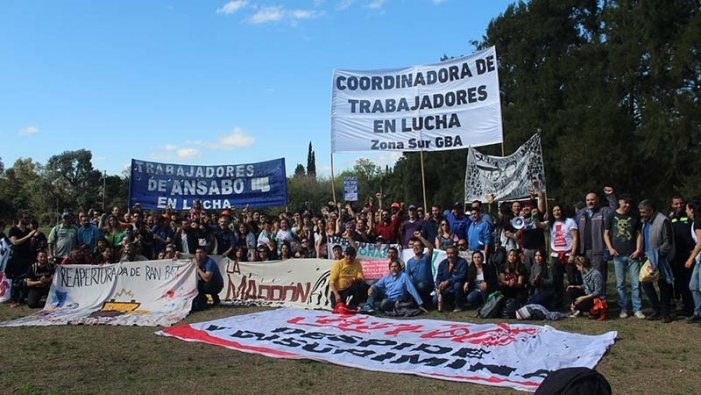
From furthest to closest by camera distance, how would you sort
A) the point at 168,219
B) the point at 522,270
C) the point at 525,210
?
1. the point at 168,219
2. the point at 525,210
3. the point at 522,270

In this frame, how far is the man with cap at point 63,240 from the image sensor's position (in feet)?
39.4

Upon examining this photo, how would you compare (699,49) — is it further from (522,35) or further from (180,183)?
(180,183)

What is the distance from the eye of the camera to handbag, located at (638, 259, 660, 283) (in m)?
8.36

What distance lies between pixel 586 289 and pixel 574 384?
800 centimetres

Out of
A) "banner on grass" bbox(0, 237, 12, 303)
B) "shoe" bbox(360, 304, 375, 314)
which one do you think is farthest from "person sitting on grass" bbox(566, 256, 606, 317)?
"banner on grass" bbox(0, 237, 12, 303)

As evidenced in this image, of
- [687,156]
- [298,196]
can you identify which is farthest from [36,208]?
[687,156]

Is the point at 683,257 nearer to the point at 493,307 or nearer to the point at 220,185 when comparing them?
the point at 493,307

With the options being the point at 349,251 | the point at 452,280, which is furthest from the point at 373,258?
the point at 452,280

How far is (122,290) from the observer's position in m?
11.1

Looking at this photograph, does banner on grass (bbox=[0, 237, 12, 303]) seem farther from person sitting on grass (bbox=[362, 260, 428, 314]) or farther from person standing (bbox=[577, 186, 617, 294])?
person standing (bbox=[577, 186, 617, 294])

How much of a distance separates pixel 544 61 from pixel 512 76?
2.40 metres

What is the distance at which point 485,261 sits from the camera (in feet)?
33.7

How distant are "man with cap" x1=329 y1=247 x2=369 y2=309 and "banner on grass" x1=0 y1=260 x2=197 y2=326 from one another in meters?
2.57

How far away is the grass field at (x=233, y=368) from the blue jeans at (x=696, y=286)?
294 mm
